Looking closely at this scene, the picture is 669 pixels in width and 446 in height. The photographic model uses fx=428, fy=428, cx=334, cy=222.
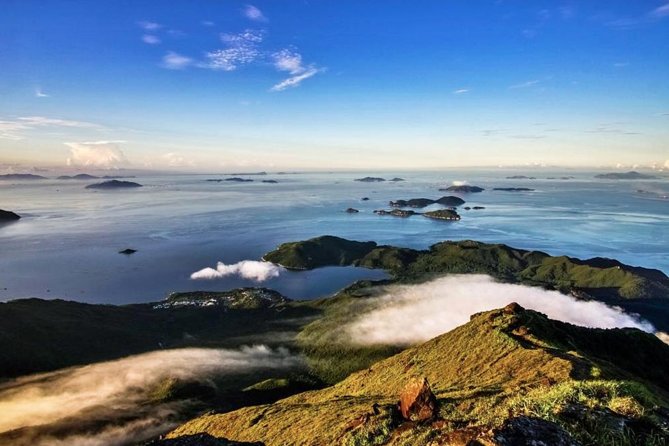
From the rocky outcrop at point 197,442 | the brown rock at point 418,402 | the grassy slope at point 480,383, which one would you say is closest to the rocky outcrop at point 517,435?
the grassy slope at point 480,383

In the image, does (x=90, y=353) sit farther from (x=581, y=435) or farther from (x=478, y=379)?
(x=581, y=435)

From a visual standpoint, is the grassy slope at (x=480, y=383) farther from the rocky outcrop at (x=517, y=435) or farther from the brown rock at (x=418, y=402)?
the rocky outcrop at (x=517, y=435)

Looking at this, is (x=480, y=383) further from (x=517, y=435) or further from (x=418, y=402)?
(x=517, y=435)

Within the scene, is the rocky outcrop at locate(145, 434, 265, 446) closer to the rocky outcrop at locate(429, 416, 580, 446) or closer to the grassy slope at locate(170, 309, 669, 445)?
the grassy slope at locate(170, 309, 669, 445)

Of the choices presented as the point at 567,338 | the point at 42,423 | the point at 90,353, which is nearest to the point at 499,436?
the point at 567,338

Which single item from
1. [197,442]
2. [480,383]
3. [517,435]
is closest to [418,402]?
[197,442]

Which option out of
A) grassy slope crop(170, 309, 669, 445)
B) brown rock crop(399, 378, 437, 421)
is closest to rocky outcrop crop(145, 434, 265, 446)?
grassy slope crop(170, 309, 669, 445)

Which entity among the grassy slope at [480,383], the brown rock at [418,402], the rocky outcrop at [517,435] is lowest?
the grassy slope at [480,383]

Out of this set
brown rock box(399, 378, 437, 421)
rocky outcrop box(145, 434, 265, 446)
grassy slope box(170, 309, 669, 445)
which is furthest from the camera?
brown rock box(399, 378, 437, 421)
